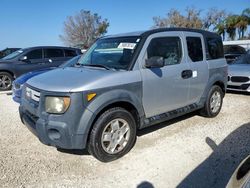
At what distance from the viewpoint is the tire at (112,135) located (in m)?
3.58

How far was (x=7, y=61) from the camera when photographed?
33.1ft

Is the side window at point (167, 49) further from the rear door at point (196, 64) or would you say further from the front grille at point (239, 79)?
the front grille at point (239, 79)

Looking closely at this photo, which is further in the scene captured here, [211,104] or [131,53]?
[211,104]

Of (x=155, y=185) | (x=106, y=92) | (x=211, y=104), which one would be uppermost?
(x=106, y=92)

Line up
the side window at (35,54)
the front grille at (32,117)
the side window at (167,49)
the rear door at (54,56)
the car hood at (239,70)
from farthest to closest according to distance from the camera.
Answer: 1. the rear door at (54,56)
2. the side window at (35,54)
3. the car hood at (239,70)
4. the side window at (167,49)
5. the front grille at (32,117)

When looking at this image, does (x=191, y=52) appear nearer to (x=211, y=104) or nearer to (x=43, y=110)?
(x=211, y=104)

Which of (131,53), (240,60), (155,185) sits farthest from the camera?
(240,60)

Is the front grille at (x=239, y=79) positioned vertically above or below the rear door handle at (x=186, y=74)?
below

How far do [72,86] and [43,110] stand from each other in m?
0.53

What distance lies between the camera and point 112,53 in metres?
4.37

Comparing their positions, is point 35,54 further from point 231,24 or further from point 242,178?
point 231,24

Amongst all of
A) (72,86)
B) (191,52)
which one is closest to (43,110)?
(72,86)

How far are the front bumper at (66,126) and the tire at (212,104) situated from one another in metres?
3.05

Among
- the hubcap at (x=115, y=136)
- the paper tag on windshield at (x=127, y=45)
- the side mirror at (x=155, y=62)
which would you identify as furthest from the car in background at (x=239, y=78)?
the hubcap at (x=115, y=136)
